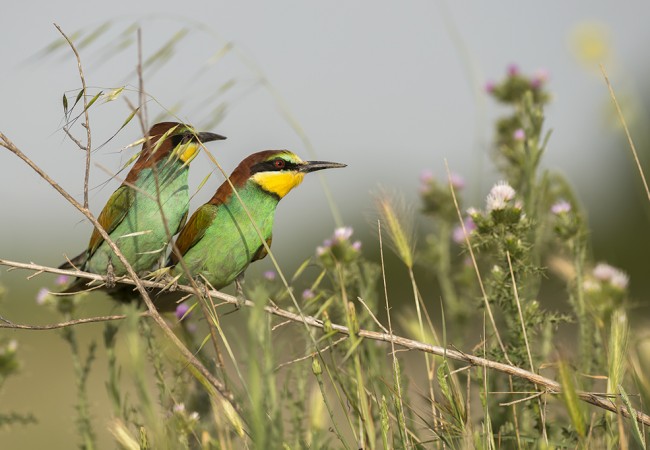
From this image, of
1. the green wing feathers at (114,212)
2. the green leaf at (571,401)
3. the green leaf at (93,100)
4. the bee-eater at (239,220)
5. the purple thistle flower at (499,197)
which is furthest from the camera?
the green wing feathers at (114,212)

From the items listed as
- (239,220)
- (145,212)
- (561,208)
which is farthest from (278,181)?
(561,208)

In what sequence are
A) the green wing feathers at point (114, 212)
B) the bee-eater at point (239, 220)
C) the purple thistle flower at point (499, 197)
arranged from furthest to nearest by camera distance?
the green wing feathers at point (114, 212) < the bee-eater at point (239, 220) < the purple thistle flower at point (499, 197)

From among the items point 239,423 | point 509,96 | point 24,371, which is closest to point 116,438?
point 239,423

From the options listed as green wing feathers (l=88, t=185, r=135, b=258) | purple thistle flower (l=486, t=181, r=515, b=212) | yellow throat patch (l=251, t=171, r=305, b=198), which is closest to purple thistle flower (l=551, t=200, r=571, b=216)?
purple thistle flower (l=486, t=181, r=515, b=212)

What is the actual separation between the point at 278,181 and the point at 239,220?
190 mm

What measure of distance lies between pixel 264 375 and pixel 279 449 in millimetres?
243

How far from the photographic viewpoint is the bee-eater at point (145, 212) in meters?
3.03

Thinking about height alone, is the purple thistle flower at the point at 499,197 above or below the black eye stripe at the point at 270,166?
below

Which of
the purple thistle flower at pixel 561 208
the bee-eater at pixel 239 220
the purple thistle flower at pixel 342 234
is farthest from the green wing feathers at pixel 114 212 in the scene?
the purple thistle flower at pixel 561 208

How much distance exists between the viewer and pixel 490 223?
2.66 meters

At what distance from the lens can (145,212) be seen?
3.14 meters

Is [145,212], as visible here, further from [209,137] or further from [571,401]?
[571,401]

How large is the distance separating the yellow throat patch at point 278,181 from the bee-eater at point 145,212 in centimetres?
25

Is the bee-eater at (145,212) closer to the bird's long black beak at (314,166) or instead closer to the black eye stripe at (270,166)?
the black eye stripe at (270,166)
